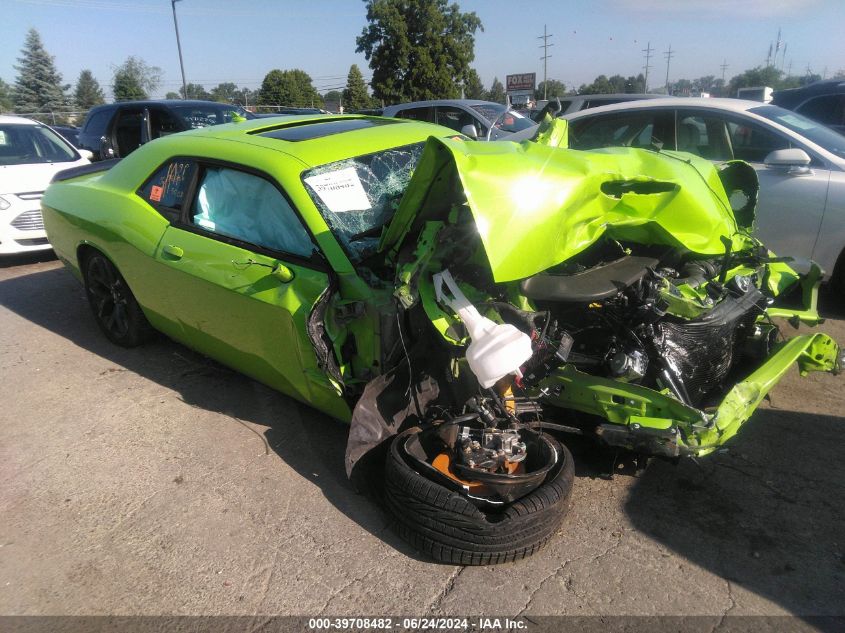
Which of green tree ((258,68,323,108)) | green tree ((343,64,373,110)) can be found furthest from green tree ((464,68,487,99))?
green tree ((258,68,323,108))

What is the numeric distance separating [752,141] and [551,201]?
148 inches

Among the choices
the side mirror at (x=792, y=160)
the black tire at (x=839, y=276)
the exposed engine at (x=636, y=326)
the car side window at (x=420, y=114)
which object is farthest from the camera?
the car side window at (x=420, y=114)

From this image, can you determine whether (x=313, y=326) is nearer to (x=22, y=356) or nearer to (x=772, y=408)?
(x=772, y=408)

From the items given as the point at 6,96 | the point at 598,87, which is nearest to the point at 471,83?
the point at 598,87

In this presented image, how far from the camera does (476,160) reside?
2.58 meters

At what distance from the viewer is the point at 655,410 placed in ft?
8.86

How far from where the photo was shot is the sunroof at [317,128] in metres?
3.86

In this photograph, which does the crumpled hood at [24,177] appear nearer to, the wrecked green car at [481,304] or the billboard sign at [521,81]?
the wrecked green car at [481,304]

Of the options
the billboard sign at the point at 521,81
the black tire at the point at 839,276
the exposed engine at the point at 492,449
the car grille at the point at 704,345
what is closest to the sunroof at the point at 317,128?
the exposed engine at the point at 492,449

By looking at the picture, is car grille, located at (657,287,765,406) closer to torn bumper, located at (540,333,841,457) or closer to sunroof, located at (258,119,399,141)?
torn bumper, located at (540,333,841,457)

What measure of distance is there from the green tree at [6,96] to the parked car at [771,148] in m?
60.4

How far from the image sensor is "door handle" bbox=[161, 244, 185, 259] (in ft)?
12.3

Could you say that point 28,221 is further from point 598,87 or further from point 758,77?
point 758,77

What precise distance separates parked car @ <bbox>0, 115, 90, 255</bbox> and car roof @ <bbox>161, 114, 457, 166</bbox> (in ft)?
13.7
